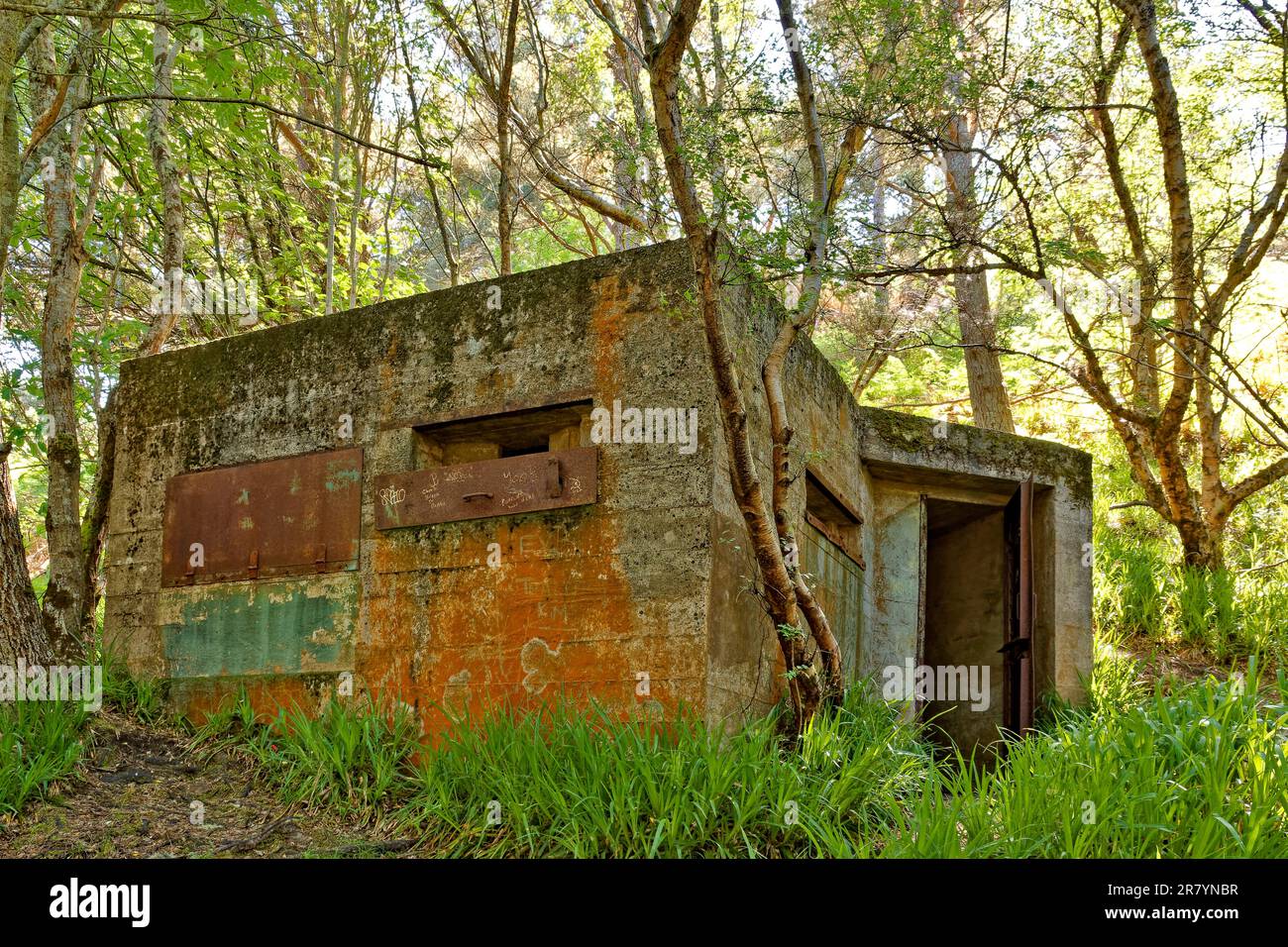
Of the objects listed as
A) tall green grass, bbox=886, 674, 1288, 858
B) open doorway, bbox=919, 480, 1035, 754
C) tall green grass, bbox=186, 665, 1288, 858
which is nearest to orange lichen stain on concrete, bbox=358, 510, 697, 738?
tall green grass, bbox=186, 665, 1288, 858

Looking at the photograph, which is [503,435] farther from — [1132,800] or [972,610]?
[972,610]

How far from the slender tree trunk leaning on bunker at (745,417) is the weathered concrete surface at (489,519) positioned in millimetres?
205

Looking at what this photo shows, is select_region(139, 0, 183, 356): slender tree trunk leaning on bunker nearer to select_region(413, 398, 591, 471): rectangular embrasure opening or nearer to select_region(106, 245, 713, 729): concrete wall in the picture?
select_region(106, 245, 713, 729): concrete wall

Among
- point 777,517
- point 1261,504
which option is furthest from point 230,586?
point 1261,504

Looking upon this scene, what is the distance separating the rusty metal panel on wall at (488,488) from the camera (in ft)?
16.4

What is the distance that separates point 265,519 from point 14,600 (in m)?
1.26

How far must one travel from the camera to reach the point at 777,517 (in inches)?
195

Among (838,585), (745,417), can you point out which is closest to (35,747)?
(745,417)

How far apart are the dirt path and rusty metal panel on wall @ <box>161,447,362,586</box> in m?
0.99

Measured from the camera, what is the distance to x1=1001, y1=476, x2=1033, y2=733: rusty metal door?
6.54 metres

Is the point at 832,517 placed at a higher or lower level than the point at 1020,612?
higher

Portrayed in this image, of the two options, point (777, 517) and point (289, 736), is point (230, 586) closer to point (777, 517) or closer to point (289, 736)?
point (289, 736)

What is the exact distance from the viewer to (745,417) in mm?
4570

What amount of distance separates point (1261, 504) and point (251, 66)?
1029 cm
